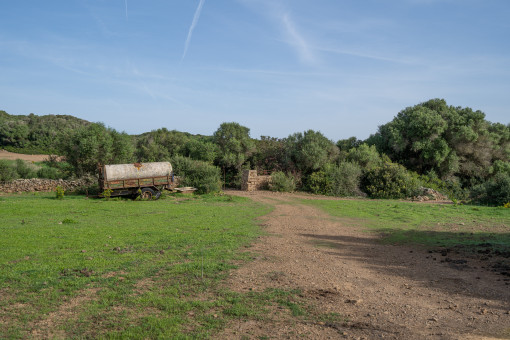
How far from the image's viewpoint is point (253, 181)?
2620 cm

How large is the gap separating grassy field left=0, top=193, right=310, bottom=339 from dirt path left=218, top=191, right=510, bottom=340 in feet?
1.67

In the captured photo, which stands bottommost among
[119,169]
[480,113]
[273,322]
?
[273,322]

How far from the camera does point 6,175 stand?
24.6m

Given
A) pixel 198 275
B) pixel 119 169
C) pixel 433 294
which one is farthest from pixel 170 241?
pixel 119 169

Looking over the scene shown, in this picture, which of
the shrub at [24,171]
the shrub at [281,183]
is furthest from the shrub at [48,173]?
the shrub at [281,183]

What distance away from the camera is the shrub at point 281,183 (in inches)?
1010

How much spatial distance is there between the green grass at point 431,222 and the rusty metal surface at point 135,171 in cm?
935

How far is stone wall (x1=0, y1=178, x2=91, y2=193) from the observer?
2252 cm

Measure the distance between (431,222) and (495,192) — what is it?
967 cm

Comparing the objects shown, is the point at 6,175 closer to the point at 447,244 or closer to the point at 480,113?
the point at 447,244

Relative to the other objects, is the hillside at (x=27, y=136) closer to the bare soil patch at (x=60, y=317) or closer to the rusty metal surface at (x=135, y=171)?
the rusty metal surface at (x=135, y=171)

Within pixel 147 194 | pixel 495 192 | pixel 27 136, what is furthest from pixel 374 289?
pixel 27 136

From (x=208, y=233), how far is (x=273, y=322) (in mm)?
5972

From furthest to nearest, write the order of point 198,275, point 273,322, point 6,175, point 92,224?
point 6,175
point 92,224
point 198,275
point 273,322
